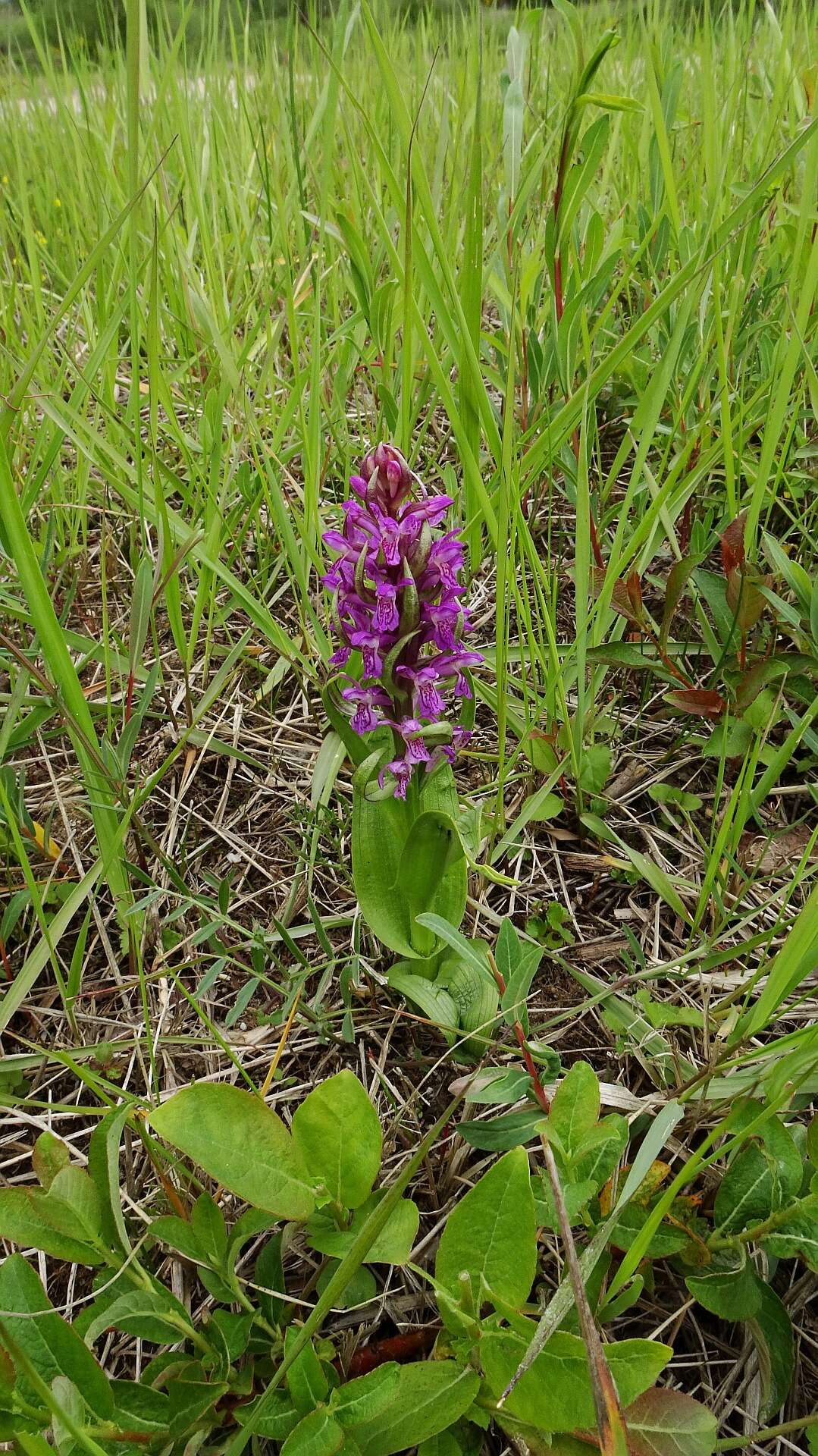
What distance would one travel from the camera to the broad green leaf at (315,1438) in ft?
2.83

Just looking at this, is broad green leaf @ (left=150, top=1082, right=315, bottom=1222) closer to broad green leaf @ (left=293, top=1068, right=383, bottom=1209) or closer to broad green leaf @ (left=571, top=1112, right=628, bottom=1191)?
broad green leaf @ (left=293, top=1068, right=383, bottom=1209)

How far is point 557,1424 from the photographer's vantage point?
2.80 ft

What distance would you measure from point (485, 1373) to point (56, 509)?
6.00 feet

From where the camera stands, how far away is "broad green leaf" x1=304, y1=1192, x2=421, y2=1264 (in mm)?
982

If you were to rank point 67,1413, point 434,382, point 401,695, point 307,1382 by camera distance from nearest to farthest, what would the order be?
point 67,1413, point 307,1382, point 401,695, point 434,382

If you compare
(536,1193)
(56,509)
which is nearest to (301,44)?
(56,509)

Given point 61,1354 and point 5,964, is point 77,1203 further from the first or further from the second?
point 5,964

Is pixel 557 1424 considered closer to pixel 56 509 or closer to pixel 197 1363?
pixel 197 1363

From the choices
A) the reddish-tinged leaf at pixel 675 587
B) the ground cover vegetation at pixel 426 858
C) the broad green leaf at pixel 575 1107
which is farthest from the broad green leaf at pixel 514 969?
the reddish-tinged leaf at pixel 675 587

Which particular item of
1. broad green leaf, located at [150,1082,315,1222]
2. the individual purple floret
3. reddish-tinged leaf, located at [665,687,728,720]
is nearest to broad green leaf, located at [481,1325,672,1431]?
broad green leaf, located at [150,1082,315,1222]

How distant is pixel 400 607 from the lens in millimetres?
1237

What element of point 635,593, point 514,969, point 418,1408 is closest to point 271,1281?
point 418,1408

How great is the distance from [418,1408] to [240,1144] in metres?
0.32

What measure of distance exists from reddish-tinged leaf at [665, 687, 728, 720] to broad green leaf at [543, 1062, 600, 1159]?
769mm
